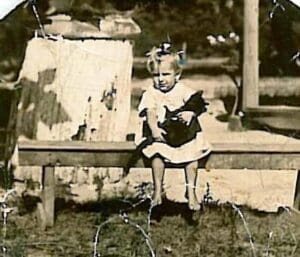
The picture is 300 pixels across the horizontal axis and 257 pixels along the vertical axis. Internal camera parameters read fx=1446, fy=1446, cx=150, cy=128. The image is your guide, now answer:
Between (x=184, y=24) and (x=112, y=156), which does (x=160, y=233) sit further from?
(x=184, y=24)

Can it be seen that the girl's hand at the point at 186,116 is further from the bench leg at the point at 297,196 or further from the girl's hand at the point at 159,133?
the bench leg at the point at 297,196

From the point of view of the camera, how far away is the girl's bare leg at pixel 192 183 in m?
1.67

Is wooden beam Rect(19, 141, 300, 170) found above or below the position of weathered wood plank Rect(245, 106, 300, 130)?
below

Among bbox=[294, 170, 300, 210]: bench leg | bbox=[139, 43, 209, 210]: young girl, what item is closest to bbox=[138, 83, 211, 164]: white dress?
bbox=[139, 43, 209, 210]: young girl

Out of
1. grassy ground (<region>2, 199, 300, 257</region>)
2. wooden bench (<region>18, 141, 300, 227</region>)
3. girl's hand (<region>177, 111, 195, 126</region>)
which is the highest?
girl's hand (<region>177, 111, 195, 126</region>)

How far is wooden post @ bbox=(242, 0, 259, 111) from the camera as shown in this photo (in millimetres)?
1674

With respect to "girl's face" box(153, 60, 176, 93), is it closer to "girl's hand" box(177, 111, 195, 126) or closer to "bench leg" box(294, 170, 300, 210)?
"girl's hand" box(177, 111, 195, 126)

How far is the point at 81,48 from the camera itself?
66.3 inches

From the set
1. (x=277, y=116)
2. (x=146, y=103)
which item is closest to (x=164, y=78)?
(x=146, y=103)

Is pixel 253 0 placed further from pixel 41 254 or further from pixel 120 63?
pixel 41 254

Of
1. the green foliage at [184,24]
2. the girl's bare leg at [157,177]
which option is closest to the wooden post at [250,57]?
the green foliage at [184,24]

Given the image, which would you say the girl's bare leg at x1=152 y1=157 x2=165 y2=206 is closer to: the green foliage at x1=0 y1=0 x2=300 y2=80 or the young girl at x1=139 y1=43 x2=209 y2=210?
the young girl at x1=139 y1=43 x2=209 y2=210

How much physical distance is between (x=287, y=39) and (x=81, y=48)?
0.24 metres

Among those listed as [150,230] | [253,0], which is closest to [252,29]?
[253,0]
